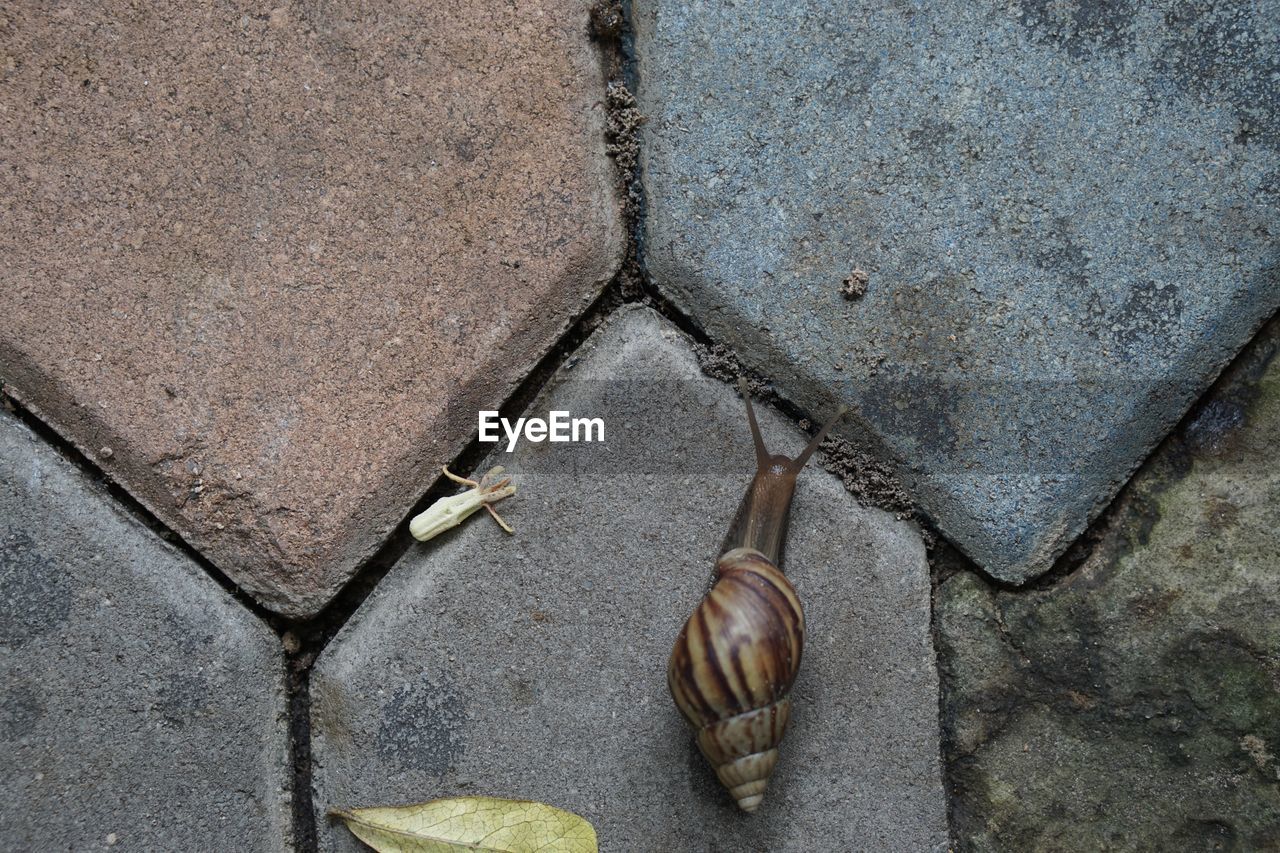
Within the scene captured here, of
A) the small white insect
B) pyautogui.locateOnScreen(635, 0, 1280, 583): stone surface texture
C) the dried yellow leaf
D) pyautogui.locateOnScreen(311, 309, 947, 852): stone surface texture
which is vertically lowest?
the dried yellow leaf

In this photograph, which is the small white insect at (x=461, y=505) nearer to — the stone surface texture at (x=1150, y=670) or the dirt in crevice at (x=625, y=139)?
the dirt in crevice at (x=625, y=139)

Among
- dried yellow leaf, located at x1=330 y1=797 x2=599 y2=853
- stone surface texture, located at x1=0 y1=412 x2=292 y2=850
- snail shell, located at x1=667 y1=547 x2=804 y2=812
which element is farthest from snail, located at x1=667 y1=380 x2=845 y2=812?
stone surface texture, located at x1=0 y1=412 x2=292 y2=850

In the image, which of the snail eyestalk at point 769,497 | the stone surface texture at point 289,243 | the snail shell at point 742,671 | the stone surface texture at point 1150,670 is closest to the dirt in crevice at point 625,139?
the stone surface texture at point 289,243

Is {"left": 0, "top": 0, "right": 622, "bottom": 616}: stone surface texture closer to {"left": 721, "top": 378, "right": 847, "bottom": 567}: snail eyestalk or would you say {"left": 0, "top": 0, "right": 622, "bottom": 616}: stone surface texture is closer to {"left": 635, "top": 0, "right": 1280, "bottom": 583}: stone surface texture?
{"left": 635, "top": 0, "right": 1280, "bottom": 583}: stone surface texture

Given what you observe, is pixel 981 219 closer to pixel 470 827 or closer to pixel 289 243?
pixel 289 243

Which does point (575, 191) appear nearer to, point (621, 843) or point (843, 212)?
point (843, 212)
